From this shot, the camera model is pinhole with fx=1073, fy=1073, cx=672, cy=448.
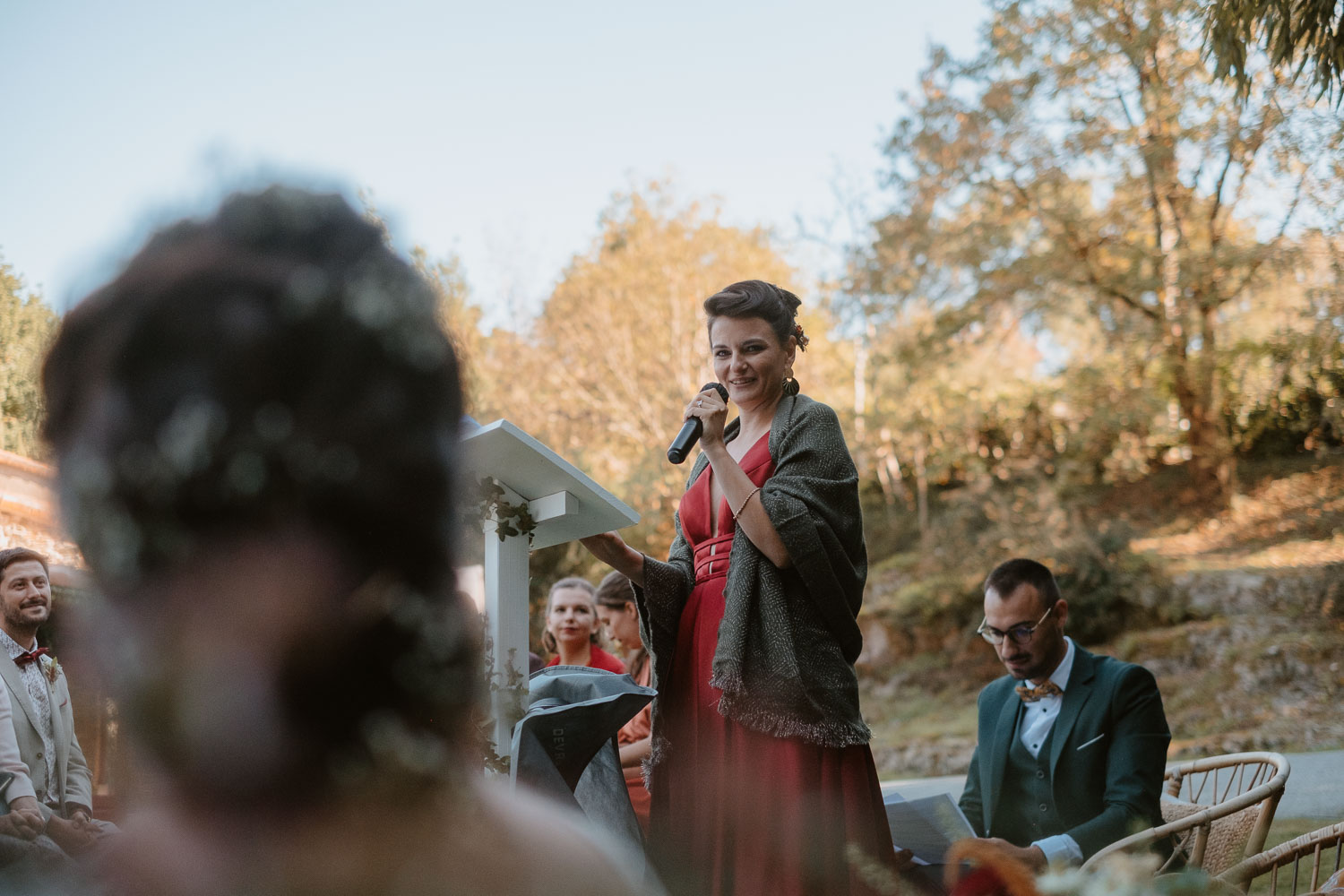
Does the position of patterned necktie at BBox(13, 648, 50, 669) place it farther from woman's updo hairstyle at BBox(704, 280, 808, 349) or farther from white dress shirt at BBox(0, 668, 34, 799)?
woman's updo hairstyle at BBox(704, 280, 808, 349)

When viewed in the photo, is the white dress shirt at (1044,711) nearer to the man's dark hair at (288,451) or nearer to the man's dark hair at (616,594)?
the man's dark hair at (616,594)

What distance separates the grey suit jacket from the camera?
4156 mm

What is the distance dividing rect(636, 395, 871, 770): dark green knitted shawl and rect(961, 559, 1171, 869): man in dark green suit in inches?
26.6

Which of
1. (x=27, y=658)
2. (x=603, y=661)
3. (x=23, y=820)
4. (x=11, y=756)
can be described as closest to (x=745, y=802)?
(x=603, y=661)

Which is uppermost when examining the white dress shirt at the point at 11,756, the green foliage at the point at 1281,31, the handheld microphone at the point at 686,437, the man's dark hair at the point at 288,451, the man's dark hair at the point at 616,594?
the green foliage at the point at 1281,31

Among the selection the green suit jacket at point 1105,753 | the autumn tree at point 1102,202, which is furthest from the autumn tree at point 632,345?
the green suit jacket at point 1105,753

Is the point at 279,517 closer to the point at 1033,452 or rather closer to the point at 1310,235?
the point at 1310,235

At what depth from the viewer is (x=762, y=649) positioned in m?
2.64

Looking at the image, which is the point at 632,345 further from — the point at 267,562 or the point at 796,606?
Answer: the point at 267,562

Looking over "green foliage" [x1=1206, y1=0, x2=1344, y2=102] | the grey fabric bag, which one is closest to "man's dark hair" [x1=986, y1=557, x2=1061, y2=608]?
the grey fabric bag

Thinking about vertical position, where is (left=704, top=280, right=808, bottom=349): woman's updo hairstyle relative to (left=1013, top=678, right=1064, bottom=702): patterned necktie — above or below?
above

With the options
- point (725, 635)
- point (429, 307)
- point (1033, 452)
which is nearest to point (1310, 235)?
point (1033, 452)

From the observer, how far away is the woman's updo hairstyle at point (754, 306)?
9.64ft

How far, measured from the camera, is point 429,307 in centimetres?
73
